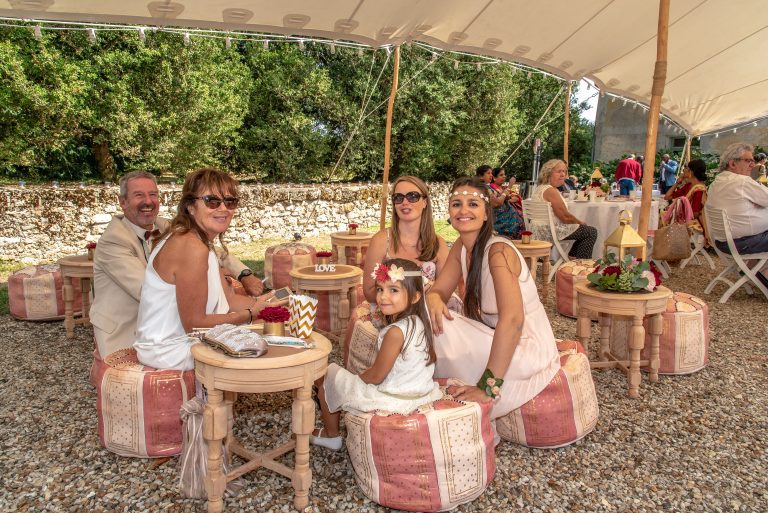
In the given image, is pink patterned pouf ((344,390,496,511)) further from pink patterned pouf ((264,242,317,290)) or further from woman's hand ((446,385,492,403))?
pink patterned pouf ((264,242,317,290))

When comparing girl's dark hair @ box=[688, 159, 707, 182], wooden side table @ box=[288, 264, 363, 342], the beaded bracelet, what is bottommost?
the beaded bracelet

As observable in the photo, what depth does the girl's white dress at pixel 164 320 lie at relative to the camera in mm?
2783

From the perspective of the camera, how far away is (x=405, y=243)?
3.88 metres

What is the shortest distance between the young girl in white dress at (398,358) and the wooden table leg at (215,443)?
0.57 meters

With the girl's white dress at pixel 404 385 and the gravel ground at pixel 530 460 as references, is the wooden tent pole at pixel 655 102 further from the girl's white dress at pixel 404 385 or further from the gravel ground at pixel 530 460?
the girl's white dress at pixel 404 385

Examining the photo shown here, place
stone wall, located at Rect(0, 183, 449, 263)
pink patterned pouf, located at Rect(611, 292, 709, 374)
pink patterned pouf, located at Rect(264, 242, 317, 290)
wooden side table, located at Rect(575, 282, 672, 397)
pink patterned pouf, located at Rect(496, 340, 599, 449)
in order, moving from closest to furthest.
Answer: pink patterned pouf, located at Rect(496, 340, 599, 449) < wooden side table, located at Rect(575, 282, 672, 397) < pink patterned pouf, located at Rect(611, 292, 709, 374) < pink patterned pouf, located at Rect(264, 242, 317, 290) < stone wall, located at Rect(0, 183, 449, 263)

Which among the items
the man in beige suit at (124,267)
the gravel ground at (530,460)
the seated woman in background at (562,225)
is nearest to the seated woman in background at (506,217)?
the seated woman in background at (562,225)

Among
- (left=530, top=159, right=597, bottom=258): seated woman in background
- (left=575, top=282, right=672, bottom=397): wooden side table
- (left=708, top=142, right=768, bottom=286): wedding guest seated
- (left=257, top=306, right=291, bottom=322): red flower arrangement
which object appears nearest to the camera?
(left=257, top=306, right=291, bottom=322): red flower arrangement

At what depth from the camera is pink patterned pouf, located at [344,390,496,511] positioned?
237 centimetres

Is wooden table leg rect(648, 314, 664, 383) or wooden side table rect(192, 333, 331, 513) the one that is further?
wooden table leg rect(648, 314, 664, 383)

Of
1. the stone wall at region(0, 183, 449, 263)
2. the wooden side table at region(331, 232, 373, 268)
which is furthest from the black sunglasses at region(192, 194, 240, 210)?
the stone wall at region(0, 183, 449, 263)

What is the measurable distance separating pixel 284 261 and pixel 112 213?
4640 millimetres

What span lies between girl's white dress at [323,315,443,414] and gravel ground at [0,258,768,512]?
0.46m

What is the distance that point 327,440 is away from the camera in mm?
2969
